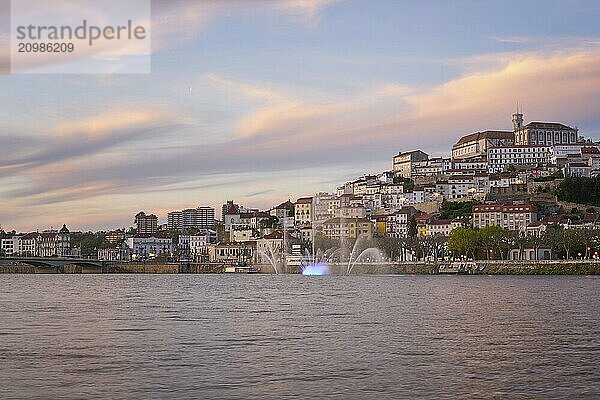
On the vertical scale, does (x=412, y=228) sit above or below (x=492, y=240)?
above

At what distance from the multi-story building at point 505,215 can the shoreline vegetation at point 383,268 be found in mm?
19923

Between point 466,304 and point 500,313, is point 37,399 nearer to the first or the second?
point 500,313

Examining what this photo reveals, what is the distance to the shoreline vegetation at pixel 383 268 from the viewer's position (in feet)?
269

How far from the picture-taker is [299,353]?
1861 cm

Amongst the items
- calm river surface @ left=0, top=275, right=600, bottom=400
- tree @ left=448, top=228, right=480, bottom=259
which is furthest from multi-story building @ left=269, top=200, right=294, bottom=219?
calm river surface @ left=0, top=275, right=600, bottom=400

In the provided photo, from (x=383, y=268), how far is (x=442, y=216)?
29434 millimetres

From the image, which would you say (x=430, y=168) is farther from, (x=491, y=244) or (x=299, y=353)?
(x=299, y=353)

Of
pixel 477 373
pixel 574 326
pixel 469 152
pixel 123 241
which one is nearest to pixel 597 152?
pixel 469 152

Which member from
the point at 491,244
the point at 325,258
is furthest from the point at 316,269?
the point at 491,244

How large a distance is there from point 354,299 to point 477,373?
24922 millimetres

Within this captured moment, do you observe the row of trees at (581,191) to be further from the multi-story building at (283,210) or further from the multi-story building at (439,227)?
the multi-story building at (283,210)

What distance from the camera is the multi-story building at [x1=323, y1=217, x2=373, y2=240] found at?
122881mm

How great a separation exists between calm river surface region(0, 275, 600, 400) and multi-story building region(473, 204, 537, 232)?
80.1 m

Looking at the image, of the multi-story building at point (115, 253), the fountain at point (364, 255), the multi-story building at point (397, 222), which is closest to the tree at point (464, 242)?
the fountain at point (364, 255)
